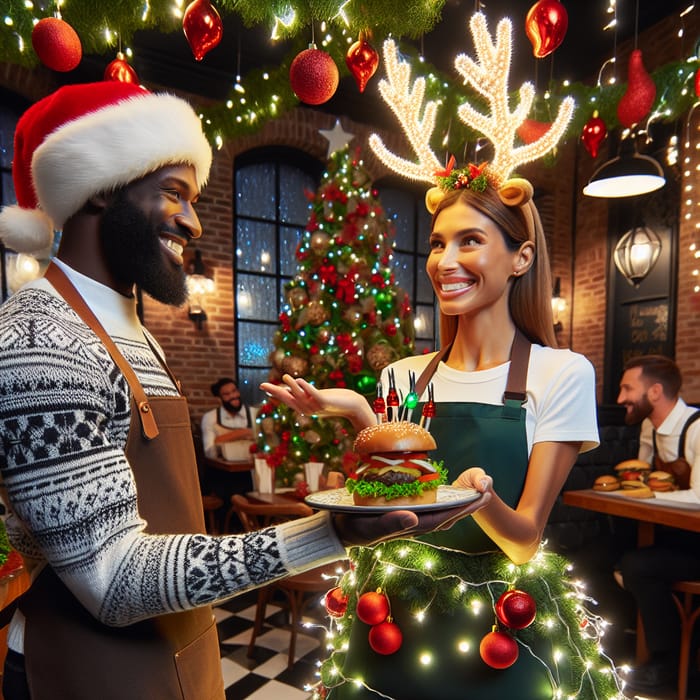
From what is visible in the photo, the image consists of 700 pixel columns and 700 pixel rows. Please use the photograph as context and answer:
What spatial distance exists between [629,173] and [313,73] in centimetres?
264

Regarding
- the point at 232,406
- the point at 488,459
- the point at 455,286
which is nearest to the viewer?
the point at 488,459

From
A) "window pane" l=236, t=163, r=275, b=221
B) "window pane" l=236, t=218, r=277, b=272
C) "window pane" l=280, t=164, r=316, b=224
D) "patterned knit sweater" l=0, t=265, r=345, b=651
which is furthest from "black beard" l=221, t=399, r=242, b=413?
"patterned knit sweater" l=0, t=265, r=345, b=651

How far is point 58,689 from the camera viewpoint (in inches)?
35.1

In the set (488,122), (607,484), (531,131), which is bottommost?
(607,484)

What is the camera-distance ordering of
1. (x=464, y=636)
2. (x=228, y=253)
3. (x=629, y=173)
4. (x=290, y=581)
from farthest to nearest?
(x=228, y=253) < (x=629, y=173) < (x=290, y=581) < (x=464, y=636)

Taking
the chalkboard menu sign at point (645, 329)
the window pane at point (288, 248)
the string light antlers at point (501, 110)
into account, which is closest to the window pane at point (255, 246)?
the window pane at point (288, 248)

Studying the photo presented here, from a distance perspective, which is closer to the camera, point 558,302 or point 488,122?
point 488,122

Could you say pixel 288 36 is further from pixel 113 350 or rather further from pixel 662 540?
pixel 662 540

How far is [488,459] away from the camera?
4.09ft

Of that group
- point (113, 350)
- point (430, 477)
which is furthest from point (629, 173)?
point (113, 350)

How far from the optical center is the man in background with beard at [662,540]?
2752 millimetres

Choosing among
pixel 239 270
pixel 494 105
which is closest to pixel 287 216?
pixel 239 270

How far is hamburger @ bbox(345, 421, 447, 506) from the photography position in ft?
3.43

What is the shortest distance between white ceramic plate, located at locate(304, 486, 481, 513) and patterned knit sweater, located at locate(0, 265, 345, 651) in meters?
0.05
